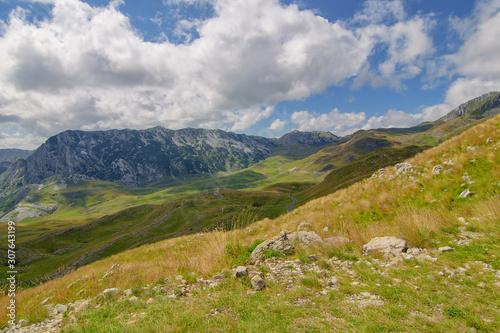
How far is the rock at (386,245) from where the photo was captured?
6.59m

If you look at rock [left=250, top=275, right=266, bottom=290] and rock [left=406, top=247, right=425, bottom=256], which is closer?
rock [left=250, top=275, right=266, bottom=290]

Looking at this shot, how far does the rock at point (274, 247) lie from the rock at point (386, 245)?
286cm

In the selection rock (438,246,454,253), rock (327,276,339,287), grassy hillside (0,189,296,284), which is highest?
rock (438,246,454,253)

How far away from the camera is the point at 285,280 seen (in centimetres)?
629

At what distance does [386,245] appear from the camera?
6941mm

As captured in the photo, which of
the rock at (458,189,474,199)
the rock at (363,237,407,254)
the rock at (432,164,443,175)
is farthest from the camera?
the rock at (432,164,443,175)

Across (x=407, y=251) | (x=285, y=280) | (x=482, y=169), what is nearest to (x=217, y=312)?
(x=285, y=280)

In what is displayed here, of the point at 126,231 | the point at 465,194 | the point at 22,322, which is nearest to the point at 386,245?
the point at 465,194

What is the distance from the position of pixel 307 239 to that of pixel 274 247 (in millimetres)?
1476

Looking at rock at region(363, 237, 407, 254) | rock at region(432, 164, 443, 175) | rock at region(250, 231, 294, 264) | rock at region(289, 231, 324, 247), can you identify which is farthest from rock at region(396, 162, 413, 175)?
rock at region(250, 231, 294, 264)

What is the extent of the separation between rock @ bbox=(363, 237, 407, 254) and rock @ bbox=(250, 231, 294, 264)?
9.38ft

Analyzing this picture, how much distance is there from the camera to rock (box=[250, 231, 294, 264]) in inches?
339

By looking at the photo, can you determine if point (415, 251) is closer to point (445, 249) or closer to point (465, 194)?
point (445, 249)

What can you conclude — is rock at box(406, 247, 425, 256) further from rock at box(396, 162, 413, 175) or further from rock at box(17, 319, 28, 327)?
rock at box(396, 162, 413, 175)
